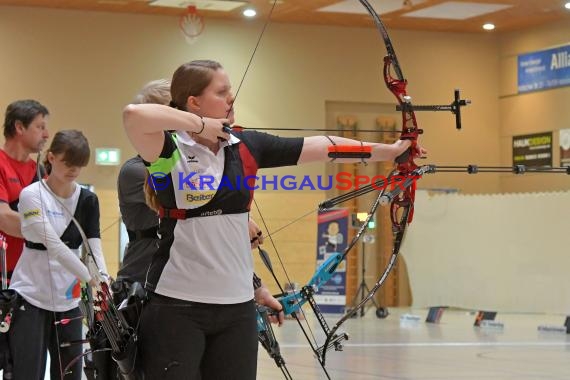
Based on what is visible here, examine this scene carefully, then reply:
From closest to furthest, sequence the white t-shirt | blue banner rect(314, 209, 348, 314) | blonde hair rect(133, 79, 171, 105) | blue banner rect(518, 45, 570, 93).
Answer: blonde hair rect(133, 79, 171, 105) → the white t-shirt → blue banner rect(314, 209, 348, 314) → blue banner rect(518, 45, 570, 93)

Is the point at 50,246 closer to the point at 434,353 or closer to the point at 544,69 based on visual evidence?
the point at 434,353

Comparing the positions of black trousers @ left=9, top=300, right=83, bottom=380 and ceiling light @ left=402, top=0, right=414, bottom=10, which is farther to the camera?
ceiling light @ left=402, top=0, right=414, bottom=10

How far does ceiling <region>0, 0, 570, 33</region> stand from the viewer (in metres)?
13.6

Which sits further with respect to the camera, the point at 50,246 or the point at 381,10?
the point at 381,10

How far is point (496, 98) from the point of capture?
629 inches

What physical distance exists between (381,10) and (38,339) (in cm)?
1095

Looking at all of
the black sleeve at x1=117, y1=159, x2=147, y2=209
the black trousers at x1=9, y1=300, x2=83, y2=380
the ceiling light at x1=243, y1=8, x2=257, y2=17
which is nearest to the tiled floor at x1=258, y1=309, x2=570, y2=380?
the black trousers at x1=9, y1=300, x2=83, y2=380

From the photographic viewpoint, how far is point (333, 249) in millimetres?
12656

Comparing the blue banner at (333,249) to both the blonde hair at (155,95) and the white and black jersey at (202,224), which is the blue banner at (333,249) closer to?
the blonde hair at (155,95)

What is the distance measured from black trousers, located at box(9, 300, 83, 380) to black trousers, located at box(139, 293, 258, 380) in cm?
126

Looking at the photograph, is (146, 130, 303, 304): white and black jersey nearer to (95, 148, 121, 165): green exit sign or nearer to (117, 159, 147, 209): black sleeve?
(117, 159, 147, 209): black sleeve

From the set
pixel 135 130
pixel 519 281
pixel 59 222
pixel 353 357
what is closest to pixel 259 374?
pixel 353 357

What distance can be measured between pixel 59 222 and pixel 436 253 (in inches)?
404

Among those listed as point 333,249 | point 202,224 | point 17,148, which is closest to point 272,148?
point 202,224
